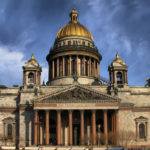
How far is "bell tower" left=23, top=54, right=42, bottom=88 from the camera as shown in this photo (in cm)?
6888

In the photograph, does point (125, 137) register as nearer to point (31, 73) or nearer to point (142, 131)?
point (142, 131)

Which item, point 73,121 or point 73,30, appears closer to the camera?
point 73,121

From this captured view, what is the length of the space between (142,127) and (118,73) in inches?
520

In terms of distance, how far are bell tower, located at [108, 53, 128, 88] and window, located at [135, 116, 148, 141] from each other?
27.2ft

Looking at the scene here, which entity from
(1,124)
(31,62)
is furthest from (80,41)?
(1,124)

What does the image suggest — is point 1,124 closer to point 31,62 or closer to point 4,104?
point 4,104

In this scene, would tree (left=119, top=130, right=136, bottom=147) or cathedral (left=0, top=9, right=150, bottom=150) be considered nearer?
tree (left=119, top=130, right=136, bottom=147)

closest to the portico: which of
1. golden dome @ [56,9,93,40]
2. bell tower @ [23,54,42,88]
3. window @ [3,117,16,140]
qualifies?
window @ [3,117,16,140]

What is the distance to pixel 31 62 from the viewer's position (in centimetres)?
7081

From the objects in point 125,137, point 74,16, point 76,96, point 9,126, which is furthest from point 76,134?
point 74,16

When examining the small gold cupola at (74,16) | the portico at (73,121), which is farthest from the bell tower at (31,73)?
the small gold cupola at (74,16)

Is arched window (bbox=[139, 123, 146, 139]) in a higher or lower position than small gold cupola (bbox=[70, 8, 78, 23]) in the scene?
lower

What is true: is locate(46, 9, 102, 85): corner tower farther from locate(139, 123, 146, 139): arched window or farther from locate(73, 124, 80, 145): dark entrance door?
locate(139, 123, 146, 139): arched window

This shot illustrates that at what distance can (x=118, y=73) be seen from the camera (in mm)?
71062
